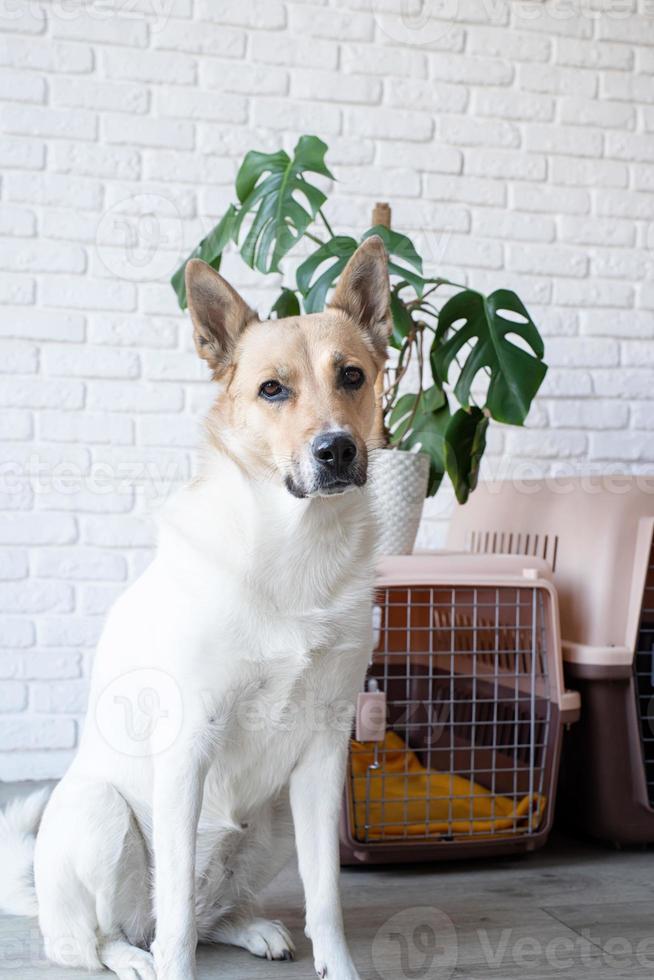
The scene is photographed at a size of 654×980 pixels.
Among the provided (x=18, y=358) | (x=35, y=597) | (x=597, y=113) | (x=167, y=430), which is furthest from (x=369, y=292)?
(x=597, y=113)

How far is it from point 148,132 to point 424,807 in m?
1.76

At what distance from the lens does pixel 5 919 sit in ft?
5.13

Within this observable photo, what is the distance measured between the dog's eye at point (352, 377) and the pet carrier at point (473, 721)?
54 centimetres

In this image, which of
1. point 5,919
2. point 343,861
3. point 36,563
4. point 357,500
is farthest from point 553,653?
point 36,563

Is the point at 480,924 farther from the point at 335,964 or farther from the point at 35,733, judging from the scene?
the point at 35,733

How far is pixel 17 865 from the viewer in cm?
149

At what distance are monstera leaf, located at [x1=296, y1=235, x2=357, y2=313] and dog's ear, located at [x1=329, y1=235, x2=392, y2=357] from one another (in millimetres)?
383

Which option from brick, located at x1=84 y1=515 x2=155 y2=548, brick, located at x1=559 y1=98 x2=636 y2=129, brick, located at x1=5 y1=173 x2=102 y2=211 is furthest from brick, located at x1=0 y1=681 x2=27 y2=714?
brick, located at x1=559 y1=98 x2=636 y2=129

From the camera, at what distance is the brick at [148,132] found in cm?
251

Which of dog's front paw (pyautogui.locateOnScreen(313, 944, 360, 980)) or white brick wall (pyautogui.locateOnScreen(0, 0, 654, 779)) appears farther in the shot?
white brick wall (pyautogui.locateOnScreen(0, 0, 654, 779))

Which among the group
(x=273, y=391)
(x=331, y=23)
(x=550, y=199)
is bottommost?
(x=273, y=391)

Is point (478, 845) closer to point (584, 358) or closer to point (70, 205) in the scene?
point (584, 358)

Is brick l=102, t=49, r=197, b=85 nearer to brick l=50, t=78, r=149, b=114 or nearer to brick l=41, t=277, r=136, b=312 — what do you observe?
brick l=50, t=78, r=149, b=114

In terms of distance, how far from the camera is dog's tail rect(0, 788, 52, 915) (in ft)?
4.88
